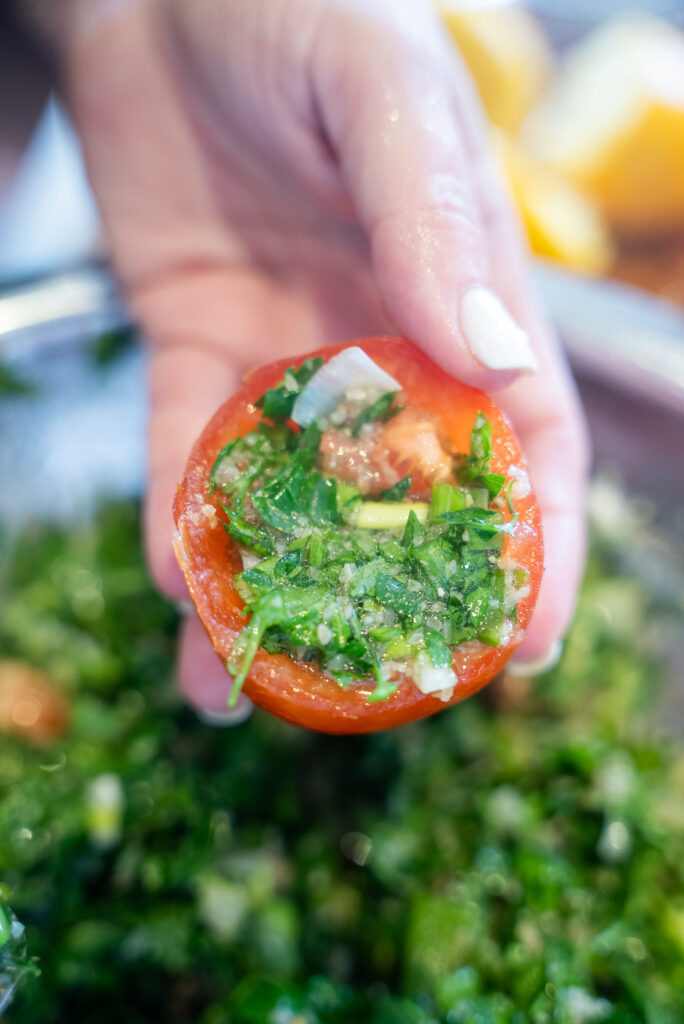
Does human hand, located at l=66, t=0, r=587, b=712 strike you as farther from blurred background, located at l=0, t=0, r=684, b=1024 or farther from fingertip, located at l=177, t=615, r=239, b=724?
blurred background, located at l=0, t=0, r=684, b=1024

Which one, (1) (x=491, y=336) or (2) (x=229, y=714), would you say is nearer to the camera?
(1) (x=491, y=336)

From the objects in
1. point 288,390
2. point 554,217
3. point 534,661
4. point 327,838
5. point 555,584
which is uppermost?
point 288,390

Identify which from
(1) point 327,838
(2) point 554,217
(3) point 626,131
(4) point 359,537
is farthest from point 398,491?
(3) point 626,131

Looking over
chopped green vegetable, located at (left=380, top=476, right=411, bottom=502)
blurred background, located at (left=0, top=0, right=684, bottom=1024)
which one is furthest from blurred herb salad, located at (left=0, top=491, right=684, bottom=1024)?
chopped green vegetable, located at (left=380, top=476, right=411, bottom=502)

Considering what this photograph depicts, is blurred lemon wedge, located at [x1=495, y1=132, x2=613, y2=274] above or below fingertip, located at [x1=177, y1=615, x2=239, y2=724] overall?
above

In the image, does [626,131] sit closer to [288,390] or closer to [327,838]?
[288,390]

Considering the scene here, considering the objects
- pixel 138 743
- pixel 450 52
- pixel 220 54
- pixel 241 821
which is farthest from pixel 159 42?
pixel 241 821
